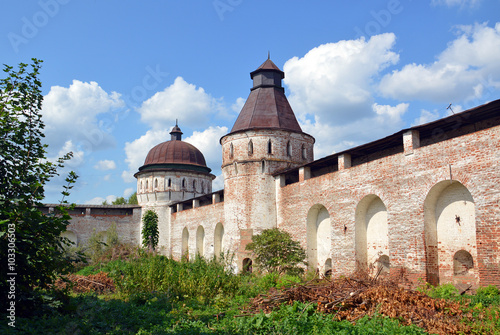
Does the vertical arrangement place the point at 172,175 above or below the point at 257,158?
above

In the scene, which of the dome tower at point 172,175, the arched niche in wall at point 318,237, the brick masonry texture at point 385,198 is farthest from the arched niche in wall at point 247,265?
the dome tower at point 172,175

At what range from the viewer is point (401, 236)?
14.4 meters

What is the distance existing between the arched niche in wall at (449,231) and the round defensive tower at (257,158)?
28.0 ft

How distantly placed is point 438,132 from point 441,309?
7.01 meters

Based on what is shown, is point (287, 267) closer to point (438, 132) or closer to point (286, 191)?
point (286, 191)

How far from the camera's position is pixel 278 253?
1930 centimetres

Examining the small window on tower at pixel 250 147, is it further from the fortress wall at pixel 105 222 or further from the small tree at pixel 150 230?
the fortress wall at pixel 105 222

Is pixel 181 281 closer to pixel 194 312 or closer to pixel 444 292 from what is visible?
pixel 194 312

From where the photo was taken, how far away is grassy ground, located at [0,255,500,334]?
28.0 feet

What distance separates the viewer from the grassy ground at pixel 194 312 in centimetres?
852

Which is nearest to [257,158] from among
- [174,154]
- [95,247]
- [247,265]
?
[247,265]

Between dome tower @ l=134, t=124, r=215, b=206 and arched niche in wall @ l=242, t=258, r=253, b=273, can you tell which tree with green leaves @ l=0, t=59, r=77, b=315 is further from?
dome tower @ l=134, t=124, r=215, b=206

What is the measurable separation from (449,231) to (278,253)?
7.66m

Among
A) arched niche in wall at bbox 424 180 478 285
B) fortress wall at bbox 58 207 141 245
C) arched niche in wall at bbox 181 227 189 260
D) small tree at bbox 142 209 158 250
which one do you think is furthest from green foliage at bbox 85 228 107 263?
arched niche in wall at bbox 424 180 478 285
